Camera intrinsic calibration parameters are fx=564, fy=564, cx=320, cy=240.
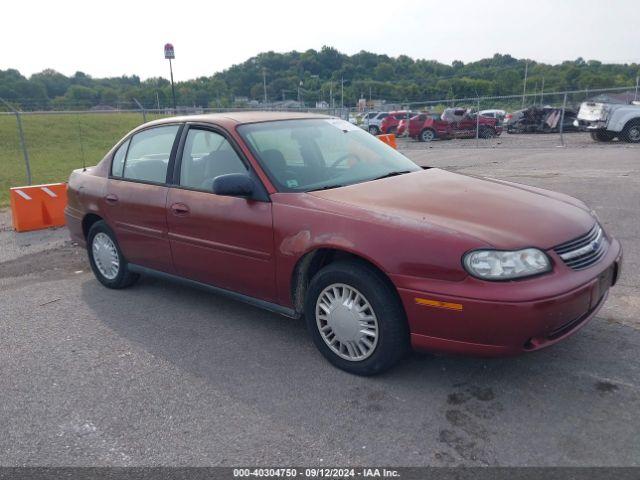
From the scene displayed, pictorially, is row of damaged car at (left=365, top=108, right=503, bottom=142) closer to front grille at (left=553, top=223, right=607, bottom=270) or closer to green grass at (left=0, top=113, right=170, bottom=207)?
green grass at (left=0, top=113, right=170, bottom=207)

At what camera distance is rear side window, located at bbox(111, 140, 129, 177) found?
17.0 ft

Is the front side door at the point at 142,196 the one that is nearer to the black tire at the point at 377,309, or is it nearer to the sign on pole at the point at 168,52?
the black tire at the point at 377,309

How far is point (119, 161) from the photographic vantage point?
521 cm

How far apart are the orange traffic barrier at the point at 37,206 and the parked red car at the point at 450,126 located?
20.8 meters

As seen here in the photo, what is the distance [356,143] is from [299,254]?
54.4 inches

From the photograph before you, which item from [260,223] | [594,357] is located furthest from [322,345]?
[594,357]

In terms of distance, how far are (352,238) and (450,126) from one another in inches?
986

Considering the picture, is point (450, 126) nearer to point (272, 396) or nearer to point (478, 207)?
point (478, 207)

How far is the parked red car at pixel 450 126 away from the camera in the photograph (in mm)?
26719

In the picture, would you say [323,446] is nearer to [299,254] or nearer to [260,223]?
[299,254]

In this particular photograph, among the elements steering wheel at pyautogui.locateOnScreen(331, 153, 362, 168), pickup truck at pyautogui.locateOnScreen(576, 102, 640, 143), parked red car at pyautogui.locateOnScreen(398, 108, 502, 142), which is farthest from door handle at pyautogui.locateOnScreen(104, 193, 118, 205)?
parked red car at pyautogui.locateOnScreen(398, 108, 502, 142)

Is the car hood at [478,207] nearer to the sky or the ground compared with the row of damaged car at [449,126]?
nearer to the sky

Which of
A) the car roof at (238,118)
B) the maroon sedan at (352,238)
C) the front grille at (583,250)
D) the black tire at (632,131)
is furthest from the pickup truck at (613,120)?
the front grille at (583,250)

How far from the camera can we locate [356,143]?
457 cm
